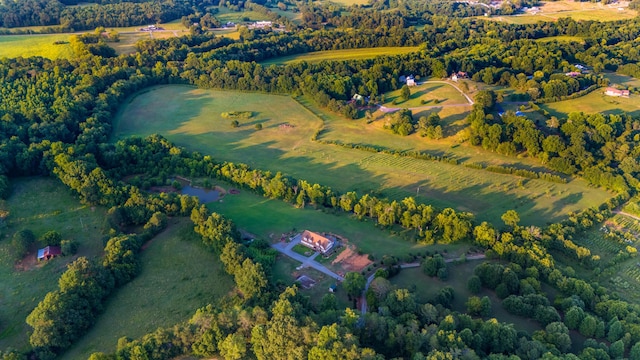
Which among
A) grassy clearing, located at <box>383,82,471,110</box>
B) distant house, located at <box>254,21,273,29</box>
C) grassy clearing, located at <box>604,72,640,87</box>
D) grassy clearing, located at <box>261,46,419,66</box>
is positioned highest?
distant house, located at <box>254,21,273,29</box>

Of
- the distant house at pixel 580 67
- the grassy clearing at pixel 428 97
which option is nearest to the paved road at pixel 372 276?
the grassy clearing at pixel 428 97

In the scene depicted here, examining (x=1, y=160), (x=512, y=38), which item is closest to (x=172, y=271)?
(x=1, y=160)

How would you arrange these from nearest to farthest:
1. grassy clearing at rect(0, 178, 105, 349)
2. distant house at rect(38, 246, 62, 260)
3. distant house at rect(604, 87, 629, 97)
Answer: grassy clearing at rect(0, 178, 105, 349)
distant house at rect(38, 246, 62, 260)
distant house at rect(604, 87, 629, 97)

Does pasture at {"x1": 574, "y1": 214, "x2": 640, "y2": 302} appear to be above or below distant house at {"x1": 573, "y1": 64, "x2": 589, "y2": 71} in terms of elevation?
below

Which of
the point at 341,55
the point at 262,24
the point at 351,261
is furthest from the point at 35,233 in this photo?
the point at 262,24

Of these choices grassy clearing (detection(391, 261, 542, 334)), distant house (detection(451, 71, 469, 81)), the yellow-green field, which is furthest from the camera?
the yellow-green field

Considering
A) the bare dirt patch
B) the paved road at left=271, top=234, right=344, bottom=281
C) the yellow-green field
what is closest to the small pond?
the paved road at left=271, top=234, right=344, bottom=281

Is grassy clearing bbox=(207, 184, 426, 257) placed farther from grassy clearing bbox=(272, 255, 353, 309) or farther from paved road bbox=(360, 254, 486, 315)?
grassy clearing bbox=(272, 255, 353, 309)
